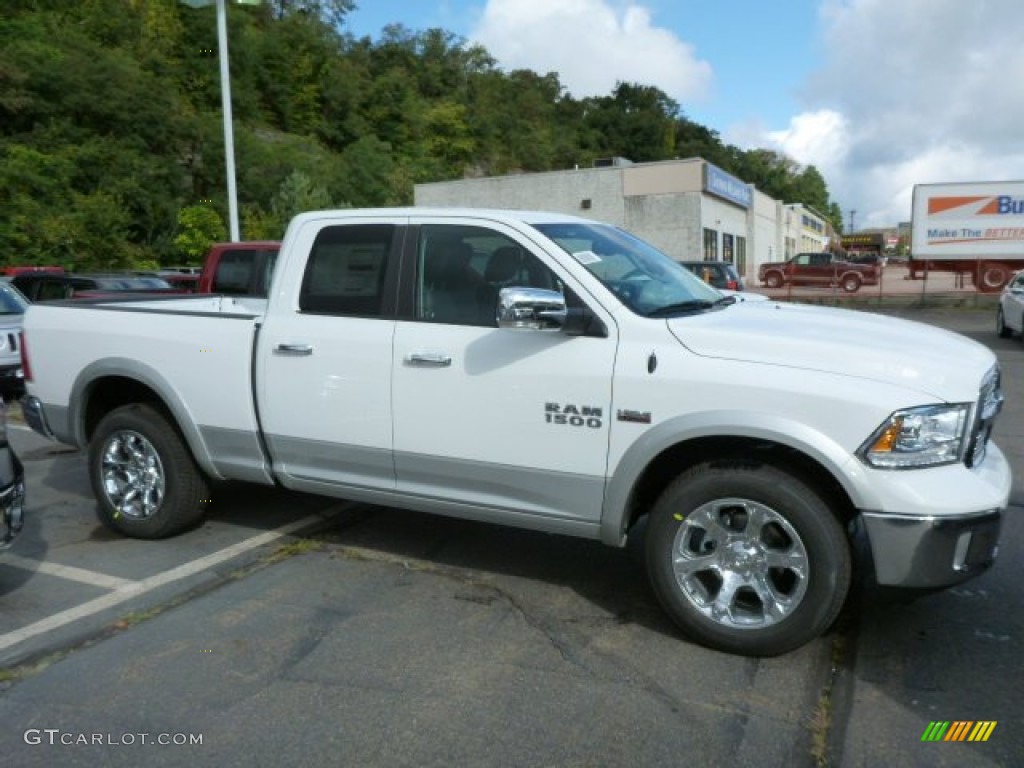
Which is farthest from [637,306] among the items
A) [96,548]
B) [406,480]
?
[96,548]

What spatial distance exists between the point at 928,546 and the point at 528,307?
1.83 metres

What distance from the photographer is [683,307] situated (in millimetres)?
4168

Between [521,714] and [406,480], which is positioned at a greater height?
[406,480]

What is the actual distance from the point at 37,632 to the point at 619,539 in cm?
273

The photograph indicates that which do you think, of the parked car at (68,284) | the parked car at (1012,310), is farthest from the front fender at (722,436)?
the parked car at (1012,310)

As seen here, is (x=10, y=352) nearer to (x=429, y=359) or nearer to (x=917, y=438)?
(x=429, y=359)

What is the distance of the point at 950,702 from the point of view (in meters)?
3.24

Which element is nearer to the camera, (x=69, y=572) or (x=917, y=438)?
(x=917, y=438)

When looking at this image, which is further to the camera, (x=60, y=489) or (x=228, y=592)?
(x=60, y=489)

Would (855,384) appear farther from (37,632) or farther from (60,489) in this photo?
(60,489)

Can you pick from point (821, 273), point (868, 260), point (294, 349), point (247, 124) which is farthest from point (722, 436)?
point (247, 124)

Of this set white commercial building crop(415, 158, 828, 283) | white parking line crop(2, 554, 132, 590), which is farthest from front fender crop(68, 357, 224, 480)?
white commercial building crop(415, 158, 828, 283)

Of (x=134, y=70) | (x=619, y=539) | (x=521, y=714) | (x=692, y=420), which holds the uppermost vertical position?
(x=134, y=70)

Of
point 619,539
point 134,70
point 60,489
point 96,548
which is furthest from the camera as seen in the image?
point 134,70
